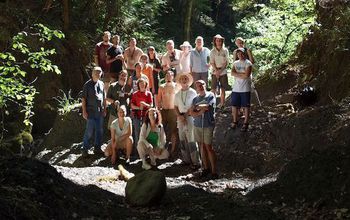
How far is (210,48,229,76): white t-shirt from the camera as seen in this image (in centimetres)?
1216

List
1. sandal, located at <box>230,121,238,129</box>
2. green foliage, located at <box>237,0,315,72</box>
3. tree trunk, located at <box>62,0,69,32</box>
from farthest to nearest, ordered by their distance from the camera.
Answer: tree trunk, located at <box>62,0,69,32</box> < green foliage, located at <box>237,0,315,72</box> < sandal, located at <box>230,121,238,129</box>

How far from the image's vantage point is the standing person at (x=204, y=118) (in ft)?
31.7

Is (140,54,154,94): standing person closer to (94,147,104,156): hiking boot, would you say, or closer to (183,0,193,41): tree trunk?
(94,147,104,156): hiking boot

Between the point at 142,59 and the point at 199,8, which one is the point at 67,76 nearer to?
the point at 142,59

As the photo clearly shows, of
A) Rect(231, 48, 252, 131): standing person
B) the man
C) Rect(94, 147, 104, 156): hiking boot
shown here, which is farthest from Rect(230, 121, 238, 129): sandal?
Rect(94, 147, 104, 156): hiking boot

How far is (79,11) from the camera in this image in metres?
18.1

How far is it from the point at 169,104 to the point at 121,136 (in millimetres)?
1441

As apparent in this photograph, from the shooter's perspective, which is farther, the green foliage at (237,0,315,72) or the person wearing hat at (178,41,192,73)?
the green foliage at (237,0,315,72)

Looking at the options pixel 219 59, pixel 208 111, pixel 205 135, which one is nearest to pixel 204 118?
pixel 208 111

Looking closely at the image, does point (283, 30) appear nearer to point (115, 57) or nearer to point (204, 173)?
point (115, 57)

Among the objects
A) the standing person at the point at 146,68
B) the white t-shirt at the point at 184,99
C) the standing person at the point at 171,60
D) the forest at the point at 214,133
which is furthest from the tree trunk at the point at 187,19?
the white t-shirt at the point at 184,99

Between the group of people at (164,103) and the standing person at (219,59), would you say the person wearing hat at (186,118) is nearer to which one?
the group of people at (164,103)

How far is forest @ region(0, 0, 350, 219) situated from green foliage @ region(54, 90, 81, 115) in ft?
0.18

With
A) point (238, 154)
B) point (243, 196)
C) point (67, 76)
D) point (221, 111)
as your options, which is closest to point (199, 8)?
point (67, 76)
